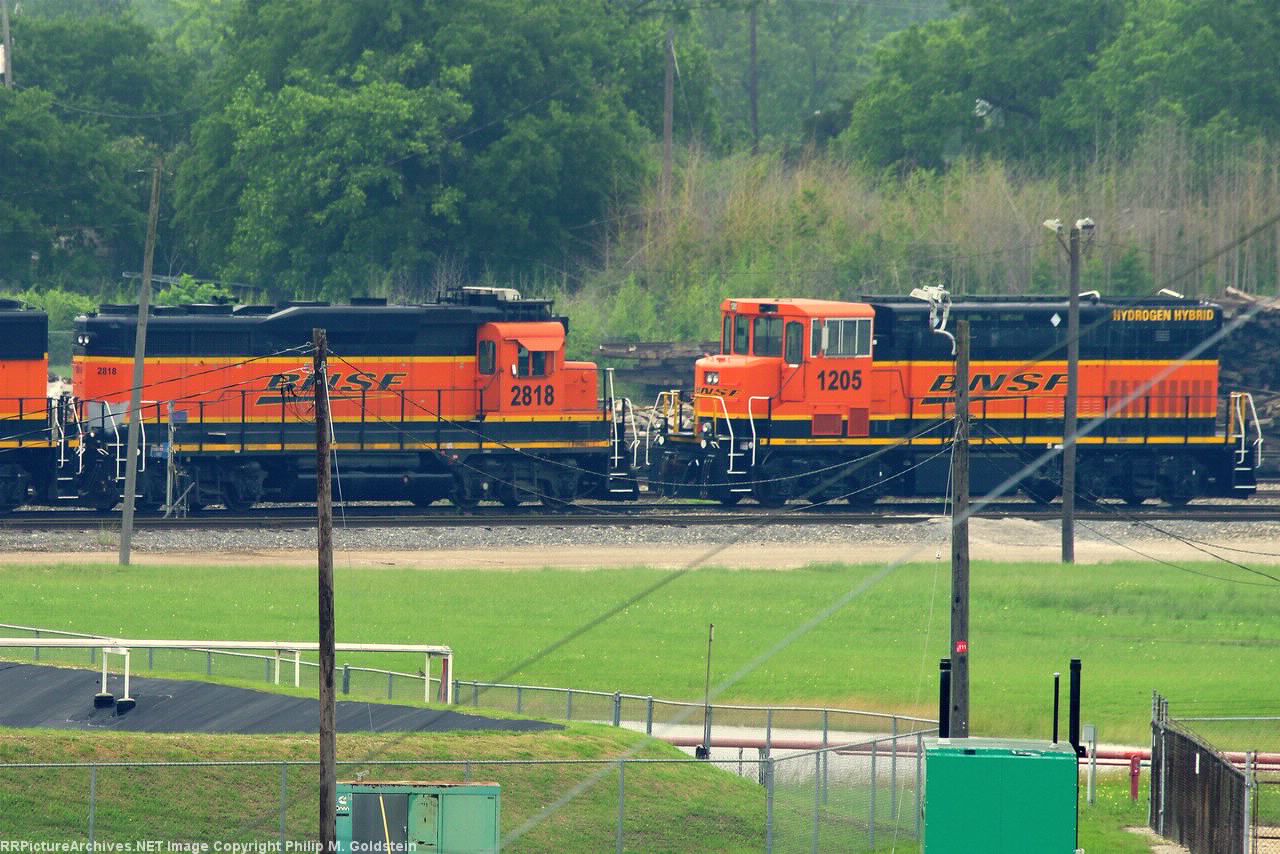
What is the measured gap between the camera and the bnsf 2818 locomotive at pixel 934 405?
4200 centimetres

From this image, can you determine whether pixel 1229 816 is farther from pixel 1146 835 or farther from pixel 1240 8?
pixel 1240 8

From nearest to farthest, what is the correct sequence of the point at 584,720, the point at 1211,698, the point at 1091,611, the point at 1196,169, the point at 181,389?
1. the point at 584,720
2. the point at 1211,698
3. the point at 1091,611
4. the point at 181,389
5. the point at 1196,169

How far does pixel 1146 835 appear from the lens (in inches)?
863

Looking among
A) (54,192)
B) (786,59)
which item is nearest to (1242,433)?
(54,192)

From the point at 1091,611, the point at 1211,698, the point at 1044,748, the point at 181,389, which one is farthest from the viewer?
the point at 181,389

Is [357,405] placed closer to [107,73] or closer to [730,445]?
[730,445]

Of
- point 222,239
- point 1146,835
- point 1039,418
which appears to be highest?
point 222,239

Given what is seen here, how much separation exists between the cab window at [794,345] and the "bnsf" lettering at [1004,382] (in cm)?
329

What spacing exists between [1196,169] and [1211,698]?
4229cm

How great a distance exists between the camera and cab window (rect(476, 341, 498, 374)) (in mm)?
41812

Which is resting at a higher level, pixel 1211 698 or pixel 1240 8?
pixel 1240 8

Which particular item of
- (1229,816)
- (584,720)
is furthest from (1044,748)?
(584,720)

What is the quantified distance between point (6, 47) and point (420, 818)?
58.3 metres

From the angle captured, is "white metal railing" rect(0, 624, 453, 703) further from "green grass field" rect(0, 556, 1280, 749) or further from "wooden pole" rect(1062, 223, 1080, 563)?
"wooden pole" rect(1062, 223, 1080, 563)
